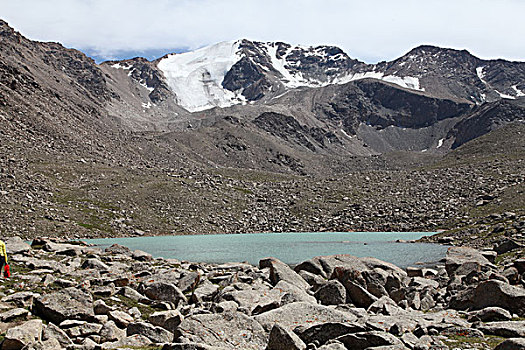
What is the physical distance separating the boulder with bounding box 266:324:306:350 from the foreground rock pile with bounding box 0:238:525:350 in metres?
0.03

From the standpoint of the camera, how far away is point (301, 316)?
59.9 ft

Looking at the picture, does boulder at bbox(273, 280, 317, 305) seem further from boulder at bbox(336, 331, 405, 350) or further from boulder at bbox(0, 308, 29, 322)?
boulder at bbox(0, 308, 29, 322)

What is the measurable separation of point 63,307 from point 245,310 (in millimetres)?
7330

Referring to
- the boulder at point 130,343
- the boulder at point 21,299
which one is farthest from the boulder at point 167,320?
the boulder at point 21,299

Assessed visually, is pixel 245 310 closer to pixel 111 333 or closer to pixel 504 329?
pixel 111 333

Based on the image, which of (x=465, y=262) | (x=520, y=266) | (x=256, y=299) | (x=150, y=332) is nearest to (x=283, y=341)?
(x=150, y=332)

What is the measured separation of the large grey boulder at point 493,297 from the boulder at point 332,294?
5.47 metres

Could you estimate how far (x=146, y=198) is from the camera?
115m

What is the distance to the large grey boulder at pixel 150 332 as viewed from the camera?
16.2 metres

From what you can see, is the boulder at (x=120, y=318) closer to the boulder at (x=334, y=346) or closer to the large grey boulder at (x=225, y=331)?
the large grey boulder at (x=225, y=331)

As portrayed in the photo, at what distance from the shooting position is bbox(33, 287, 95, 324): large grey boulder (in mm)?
17469

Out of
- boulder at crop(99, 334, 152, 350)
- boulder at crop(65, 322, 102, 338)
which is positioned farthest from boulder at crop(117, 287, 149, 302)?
boulder at crop(99, 334, 152, 350)

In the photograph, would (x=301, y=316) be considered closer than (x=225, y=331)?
No

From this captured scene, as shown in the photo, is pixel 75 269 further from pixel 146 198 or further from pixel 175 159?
pixel 175 159
